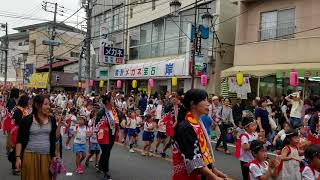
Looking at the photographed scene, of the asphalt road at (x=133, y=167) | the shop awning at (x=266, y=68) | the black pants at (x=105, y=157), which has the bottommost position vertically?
the asphalt road at (x=133, y=167)

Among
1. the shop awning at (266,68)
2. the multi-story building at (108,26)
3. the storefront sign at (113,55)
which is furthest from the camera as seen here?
the multi-story building at (108,26)

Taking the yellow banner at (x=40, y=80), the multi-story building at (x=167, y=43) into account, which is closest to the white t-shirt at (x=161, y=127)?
the multi-story building at (x=167, y=43)

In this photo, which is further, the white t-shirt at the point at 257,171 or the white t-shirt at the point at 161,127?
the white t-shirt at the point at 161,127

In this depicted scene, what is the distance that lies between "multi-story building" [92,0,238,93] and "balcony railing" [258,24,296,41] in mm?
3034

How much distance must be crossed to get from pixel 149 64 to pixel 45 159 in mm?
23759

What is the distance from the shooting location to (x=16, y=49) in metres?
69.1

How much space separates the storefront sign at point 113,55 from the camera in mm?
32188

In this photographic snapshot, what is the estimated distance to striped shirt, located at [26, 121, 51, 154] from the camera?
5766mm

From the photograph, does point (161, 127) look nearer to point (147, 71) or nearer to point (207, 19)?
point (207, 19)

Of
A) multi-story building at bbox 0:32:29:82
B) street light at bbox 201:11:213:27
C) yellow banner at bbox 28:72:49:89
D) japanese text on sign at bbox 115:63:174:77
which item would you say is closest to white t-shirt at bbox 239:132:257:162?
street light at bbox 201:11:213:27

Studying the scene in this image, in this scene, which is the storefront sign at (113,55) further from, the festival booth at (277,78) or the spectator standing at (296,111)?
the spectator standing at (296,111)

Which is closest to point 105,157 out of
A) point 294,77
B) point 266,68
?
point 294,77

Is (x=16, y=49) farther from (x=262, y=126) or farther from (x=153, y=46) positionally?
(x=262, y=126)

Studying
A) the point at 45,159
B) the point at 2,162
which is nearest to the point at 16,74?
the point at 2,162
